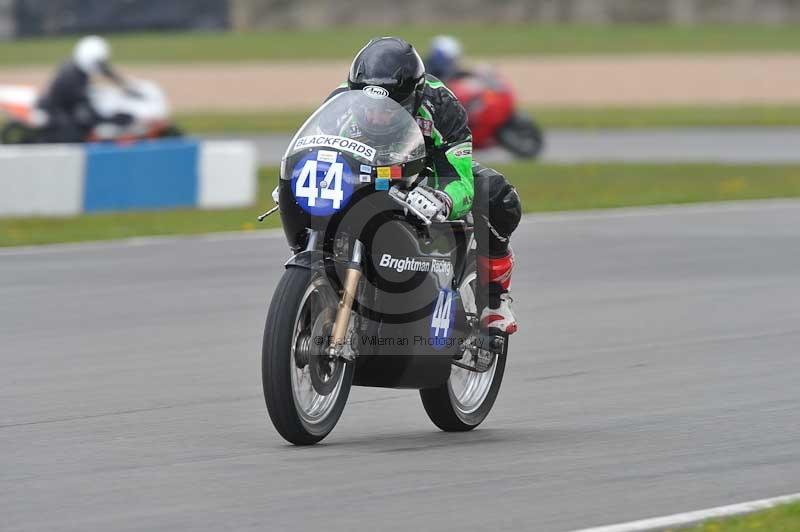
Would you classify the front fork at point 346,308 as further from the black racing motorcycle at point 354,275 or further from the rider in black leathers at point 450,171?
the rider in black leathers at point 450,171

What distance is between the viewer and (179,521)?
17.4ft

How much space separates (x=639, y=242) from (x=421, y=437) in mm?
7800

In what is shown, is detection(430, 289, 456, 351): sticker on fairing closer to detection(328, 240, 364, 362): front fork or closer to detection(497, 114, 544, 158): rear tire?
detection(328, 240, 364, 362): front fork

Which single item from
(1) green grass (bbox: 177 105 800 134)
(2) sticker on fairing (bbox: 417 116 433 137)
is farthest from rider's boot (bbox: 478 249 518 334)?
(1) green grass (bbox: 177 105 800 134)

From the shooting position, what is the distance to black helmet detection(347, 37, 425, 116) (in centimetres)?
663

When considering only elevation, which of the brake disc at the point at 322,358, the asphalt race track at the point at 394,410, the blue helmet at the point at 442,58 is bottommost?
the blue helmet at the point at 442,58

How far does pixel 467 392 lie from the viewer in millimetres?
7320

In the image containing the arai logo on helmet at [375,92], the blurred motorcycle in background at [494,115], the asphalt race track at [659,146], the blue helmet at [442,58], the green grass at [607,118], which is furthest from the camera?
the green grass at [607,118]

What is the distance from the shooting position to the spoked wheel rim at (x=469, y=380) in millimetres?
7133

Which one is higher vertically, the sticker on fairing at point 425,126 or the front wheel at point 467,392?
the sticker on fairing at point 425,126

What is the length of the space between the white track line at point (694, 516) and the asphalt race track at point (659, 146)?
17642 mm

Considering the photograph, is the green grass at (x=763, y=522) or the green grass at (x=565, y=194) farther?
the green grass at (x=565, y=194)

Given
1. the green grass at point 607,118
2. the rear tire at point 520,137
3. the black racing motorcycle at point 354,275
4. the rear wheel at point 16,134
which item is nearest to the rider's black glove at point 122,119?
the rear wheel at point 16,134

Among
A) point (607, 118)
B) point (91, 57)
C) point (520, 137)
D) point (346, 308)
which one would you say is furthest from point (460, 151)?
point (607, 118)
